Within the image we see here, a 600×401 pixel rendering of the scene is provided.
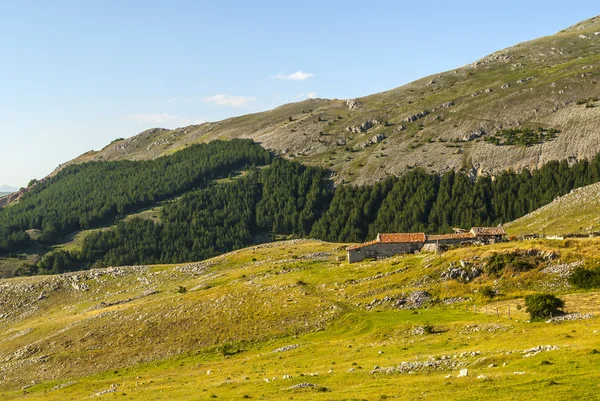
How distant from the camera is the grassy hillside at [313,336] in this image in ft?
129

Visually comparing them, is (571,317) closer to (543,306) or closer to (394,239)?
(543,306)

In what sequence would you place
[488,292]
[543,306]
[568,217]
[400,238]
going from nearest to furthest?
[543,306] → [488,292] → [400,238] → [568,217]

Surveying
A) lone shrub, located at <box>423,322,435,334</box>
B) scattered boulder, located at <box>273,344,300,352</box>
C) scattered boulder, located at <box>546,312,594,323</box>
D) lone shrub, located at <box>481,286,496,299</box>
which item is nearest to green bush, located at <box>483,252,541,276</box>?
lone shrub, located at <box>481,286,496,299</box>

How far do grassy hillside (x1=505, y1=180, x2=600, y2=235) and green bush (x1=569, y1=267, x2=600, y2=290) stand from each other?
47608 mm

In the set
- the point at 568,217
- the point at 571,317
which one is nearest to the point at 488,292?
the point at 571,317

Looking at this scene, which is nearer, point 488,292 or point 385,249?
point 488,292

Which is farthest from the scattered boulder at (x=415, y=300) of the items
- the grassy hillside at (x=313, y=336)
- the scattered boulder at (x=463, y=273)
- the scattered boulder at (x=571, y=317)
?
the scattered boulder at (x=571, y=317)

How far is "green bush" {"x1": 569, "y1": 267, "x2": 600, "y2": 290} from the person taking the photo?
66.3 meters

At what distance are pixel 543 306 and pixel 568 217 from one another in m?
86.3

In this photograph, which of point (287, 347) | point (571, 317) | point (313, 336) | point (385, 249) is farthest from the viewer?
point (385, 249)

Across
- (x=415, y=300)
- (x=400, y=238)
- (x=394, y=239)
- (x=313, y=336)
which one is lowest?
(x=313, y=336)

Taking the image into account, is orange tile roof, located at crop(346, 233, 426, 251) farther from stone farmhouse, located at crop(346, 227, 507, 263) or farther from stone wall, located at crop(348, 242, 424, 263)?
stone wall, located at crop(348, 242, 424, 263)

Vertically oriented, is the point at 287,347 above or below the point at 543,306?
below

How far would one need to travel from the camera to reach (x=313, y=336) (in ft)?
234
